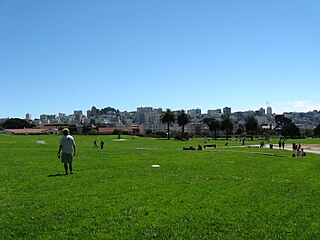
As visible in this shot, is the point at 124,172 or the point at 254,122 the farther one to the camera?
the point at 254,122

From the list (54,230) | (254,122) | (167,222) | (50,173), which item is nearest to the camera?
(54,230)

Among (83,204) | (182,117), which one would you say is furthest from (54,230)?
(182,117)

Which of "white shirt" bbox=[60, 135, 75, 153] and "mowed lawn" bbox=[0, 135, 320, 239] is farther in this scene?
"white shirt" bbox=[60, 135, 75, 153]

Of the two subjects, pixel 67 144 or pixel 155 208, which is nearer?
pixel 155 208

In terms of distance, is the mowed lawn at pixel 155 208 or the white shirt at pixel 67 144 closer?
the mowed lawn at pixel 155 208

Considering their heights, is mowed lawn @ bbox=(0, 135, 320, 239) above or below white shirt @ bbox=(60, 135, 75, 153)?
below

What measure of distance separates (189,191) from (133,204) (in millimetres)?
2824

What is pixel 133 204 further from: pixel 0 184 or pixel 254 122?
pixel 254 122

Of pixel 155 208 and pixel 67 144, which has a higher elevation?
pixel 67 144

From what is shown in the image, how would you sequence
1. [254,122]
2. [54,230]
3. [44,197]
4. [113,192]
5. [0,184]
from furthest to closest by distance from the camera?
1. [254,122]
2. [0,184]
3. [113,192]
4. [44,197]
5. [54,230]

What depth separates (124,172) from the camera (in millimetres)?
18516

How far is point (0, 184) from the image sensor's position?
14016mm

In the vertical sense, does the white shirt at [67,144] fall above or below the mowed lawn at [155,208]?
above

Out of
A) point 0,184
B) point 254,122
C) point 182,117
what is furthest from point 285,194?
point 254,122
